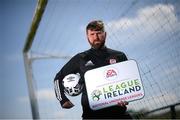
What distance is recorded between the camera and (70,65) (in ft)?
9.91

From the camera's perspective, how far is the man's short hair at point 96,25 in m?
2.98

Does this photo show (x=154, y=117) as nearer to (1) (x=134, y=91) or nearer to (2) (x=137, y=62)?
(1) (x=134, y=91)

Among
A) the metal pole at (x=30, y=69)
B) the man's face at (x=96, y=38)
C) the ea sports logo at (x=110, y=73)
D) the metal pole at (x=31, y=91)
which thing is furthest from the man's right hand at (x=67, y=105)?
the metal pole at (x=31, y=91)

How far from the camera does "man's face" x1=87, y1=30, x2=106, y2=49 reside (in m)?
2.92

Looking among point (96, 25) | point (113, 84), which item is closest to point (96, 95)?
point (113, 84)

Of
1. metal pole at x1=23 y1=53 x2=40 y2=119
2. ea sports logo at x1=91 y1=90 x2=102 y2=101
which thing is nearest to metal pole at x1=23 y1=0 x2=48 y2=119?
metal pole at x1=23 y1=53 x2=40 y2=119

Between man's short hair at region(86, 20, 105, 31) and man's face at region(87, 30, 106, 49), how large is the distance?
44mm

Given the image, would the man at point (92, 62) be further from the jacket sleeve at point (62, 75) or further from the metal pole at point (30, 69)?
the metal pole at point (30, 69)

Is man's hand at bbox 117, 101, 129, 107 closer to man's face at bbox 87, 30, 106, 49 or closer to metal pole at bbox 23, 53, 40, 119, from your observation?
man's face at bbox 87, 30, 106, 49

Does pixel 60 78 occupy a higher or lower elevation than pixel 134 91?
higher

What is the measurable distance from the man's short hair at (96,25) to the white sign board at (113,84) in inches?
15.4

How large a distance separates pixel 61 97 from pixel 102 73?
18.9 inches

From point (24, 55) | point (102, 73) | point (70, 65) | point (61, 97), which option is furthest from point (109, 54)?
point (24, 55)

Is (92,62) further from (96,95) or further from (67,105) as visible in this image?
(67,105)
